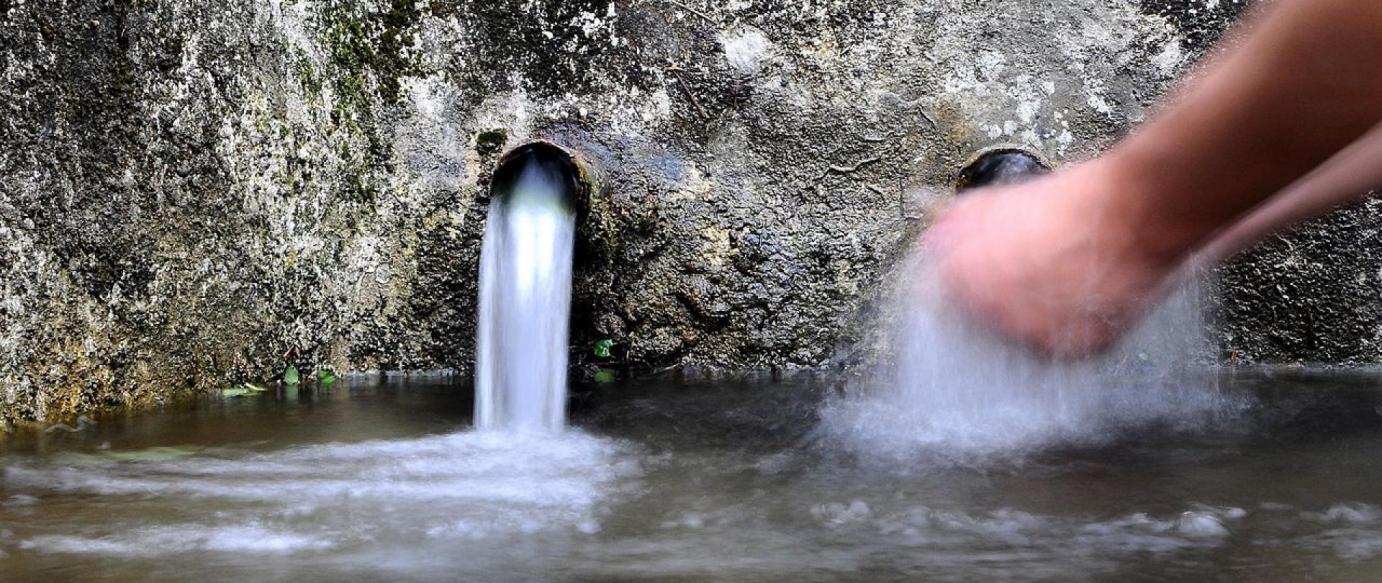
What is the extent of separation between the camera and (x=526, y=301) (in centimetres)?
327

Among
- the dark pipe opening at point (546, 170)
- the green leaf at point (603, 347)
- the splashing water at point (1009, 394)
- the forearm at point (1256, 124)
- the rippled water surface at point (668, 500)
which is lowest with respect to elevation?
the rippled water surface at point (668, 500)

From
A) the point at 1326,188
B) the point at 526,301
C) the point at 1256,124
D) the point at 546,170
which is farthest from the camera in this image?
the point at 546,170

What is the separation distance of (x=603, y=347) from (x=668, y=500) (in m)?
1.46

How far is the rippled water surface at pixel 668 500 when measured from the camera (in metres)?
1.76

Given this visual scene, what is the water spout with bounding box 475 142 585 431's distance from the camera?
3.12m

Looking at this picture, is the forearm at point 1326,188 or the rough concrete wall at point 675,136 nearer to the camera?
the forearm at point 1326,188

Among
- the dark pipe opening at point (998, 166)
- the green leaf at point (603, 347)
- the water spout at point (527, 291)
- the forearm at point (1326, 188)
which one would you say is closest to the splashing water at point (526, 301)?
the water spout at point (527, 291)

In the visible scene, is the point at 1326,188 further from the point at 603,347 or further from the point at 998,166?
the point at 603,347

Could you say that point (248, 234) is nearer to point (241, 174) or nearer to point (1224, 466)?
point (241, 174)

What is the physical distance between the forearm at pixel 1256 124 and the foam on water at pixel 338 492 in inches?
40.5

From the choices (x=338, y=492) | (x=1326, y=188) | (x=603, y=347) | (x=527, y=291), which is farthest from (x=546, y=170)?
(x=1326, y=188)

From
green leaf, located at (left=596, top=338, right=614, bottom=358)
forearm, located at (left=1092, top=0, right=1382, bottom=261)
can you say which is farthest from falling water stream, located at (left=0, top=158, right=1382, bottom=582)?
forearm, located at (left=1092, top=0, right=1382, bottom=261)

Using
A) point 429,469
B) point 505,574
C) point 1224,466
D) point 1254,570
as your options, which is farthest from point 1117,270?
point 429,469

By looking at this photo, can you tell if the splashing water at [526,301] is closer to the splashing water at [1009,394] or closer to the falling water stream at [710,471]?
the falling water stream at [710,471]
